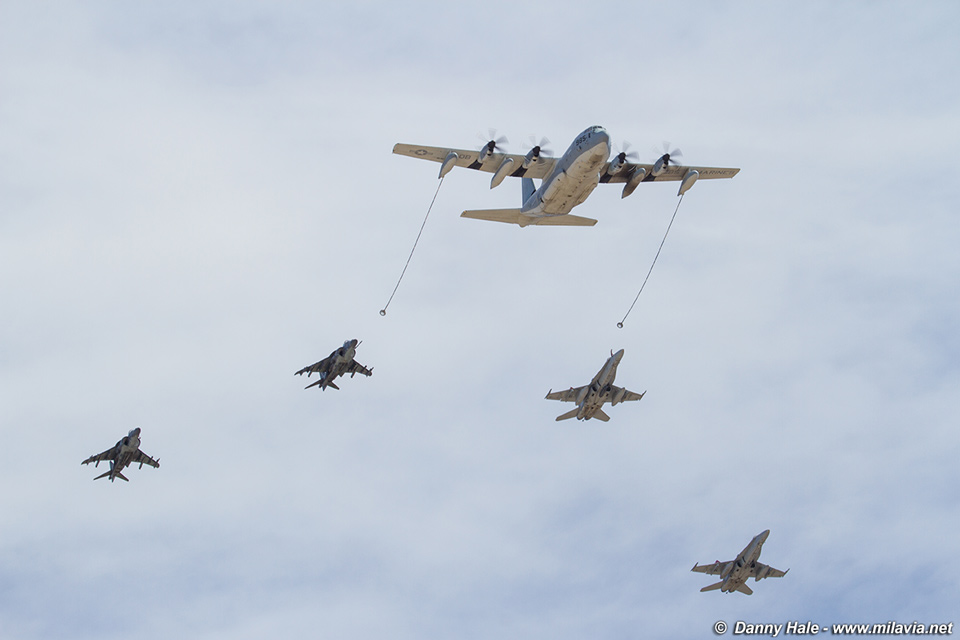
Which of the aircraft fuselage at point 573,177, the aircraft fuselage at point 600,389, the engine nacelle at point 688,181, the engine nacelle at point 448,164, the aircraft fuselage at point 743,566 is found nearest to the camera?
the aircraft fuselage at point 573,177

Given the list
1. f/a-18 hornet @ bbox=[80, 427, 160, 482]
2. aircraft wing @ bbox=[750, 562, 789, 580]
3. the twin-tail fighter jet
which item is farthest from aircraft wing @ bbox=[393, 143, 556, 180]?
aircraft wing @ bbox=[750, 562, 789, 580]

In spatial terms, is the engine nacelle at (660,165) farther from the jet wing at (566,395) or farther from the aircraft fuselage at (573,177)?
the jet wing at (566,395)

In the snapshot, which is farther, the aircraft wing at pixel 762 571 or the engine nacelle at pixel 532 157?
the aircraft wing at pixel 762 571

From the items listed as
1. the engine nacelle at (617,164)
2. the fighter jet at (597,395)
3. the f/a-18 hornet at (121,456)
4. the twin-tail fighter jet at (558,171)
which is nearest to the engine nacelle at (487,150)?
the twin-tail fighter jet at (558,171)

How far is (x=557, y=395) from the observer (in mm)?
76688

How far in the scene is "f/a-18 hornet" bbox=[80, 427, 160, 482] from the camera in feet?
248

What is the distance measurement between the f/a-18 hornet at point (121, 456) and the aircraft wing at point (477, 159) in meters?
30.5

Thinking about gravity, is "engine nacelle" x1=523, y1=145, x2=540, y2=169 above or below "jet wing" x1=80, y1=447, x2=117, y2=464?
above

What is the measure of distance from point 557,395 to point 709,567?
67.9 ft

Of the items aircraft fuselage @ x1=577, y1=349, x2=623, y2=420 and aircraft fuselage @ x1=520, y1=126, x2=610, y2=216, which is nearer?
aircraft fuselage @ x1=520, y1=126, x2=610, y2=216

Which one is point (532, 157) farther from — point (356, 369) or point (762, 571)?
point (762, 571)

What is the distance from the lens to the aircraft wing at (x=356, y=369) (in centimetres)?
7719

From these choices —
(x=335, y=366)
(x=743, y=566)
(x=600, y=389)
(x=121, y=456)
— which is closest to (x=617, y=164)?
(x=600, y=389)

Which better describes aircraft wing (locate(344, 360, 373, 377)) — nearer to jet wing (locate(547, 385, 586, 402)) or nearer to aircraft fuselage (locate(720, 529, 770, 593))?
jet wing (locate(547, 385, 586, 402))
